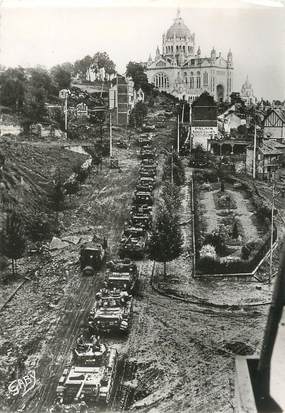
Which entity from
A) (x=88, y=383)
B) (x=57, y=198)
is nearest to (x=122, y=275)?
(x=88, y=383)

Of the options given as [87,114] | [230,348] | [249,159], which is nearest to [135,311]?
[230,348]

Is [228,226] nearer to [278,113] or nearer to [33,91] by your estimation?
[33,91]

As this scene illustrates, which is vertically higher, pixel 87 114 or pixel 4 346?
pixel 87 114

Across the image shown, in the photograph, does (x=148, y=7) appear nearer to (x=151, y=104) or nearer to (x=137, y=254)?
(x=137, y=254)

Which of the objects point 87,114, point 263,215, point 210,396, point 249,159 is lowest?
point 210,396

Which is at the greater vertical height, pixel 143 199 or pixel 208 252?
pixel 143 199

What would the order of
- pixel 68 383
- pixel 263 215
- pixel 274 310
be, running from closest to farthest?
1. pixel 274 310
2. pixel 68 383
3. pixel 263 215
